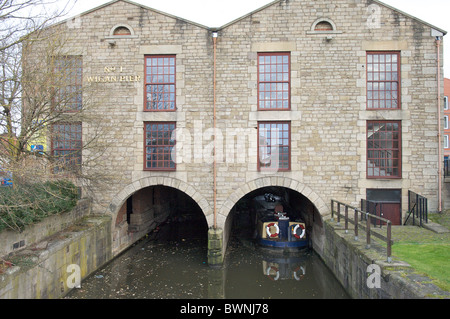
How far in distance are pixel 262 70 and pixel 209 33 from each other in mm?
2294

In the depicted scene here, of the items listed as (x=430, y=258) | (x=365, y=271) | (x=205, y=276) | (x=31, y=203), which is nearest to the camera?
(x=31, y=203)

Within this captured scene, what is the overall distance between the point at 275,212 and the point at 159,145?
20.6ft

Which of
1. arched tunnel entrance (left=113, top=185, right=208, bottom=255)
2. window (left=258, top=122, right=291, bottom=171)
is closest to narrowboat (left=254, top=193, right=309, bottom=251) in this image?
arched tunnel entrance (left=113, top=185, right=208, bottom=255)

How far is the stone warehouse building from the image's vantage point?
10.0 meters

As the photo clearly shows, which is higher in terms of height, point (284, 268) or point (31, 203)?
point (31, 203)

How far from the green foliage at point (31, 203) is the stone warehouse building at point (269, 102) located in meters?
1.76

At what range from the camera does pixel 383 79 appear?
33.4 ft

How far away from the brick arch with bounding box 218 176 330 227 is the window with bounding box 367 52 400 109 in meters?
3.65

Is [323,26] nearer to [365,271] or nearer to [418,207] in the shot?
[418,207]

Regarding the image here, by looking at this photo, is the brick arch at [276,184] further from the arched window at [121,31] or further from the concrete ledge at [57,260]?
the arched window at [121,31]

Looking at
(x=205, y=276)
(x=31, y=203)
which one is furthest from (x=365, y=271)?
(x=31, y=203)

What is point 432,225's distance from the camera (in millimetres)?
8797

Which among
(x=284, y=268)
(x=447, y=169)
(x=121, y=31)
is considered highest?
(x=121, y=31)

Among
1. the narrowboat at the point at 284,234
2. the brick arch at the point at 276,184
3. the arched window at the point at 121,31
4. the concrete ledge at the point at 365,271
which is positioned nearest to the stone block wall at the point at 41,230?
the brick arch at the point at 276,184
